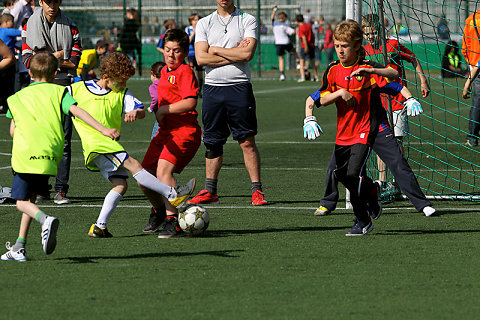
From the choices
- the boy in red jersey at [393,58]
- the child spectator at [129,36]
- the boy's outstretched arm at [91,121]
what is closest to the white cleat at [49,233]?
the boy's outstretched arm at [91,121]

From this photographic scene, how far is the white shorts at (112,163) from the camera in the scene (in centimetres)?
702

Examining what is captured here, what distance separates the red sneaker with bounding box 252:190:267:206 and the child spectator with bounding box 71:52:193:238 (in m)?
2.02

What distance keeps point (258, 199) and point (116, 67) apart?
266cm

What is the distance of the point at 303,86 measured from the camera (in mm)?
26547

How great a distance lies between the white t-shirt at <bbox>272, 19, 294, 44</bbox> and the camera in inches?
1182

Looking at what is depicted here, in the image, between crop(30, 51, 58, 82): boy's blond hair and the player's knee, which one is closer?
crop(30, 51, 58, 82): boy's blond hair

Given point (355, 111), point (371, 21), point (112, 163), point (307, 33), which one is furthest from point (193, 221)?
point (307, 33)

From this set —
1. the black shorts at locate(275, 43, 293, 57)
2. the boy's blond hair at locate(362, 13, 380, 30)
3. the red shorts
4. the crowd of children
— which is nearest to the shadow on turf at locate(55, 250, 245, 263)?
the crowd of children

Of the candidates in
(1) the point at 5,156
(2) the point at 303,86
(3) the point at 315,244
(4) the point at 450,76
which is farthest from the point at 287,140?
(4) the point at 450,76

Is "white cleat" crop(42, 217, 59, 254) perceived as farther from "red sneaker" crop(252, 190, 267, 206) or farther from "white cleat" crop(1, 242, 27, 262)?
"red sneaker" crop(252, 190, 267, 206)

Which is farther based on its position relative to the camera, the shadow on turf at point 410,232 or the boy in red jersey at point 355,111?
the shadow on turf at point 410,232

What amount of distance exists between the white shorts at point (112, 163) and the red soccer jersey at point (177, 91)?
0.74 metres

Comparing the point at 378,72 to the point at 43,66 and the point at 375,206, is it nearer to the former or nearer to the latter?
the point at 375,206

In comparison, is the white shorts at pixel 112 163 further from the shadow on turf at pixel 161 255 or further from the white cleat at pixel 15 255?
the white cleat at pixel 15 255
